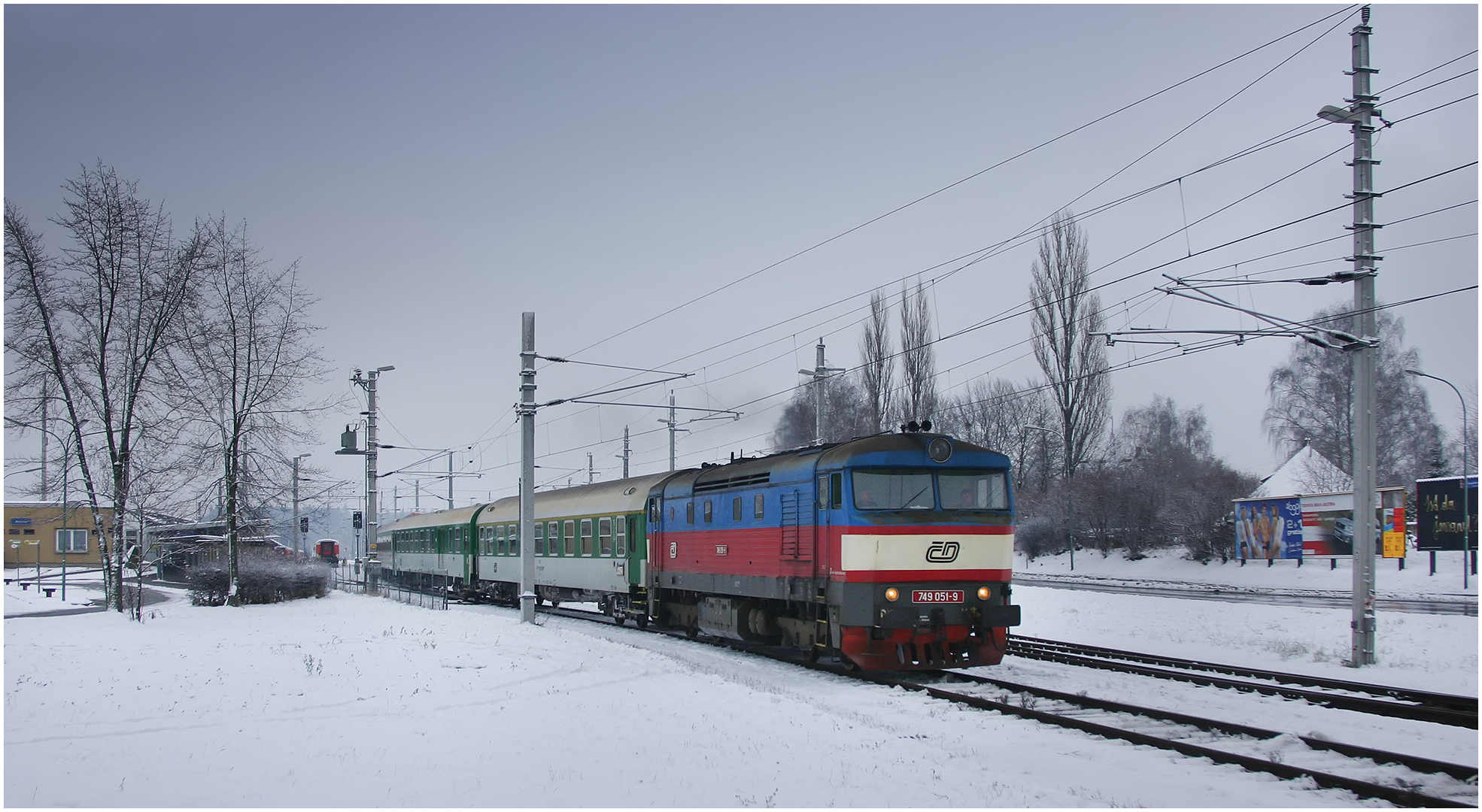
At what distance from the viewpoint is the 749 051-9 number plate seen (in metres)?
14.0

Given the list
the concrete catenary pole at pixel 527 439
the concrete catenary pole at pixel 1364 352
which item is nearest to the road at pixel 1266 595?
the concrete catenary pole at pixel 1364 352

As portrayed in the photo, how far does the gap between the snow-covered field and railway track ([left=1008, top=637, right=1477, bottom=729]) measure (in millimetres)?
362

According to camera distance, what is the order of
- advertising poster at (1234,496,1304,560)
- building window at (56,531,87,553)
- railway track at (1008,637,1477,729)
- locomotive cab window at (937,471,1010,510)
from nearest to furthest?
railway track at (1008,637,1477,729) < locomotive cab window at (937,471,1010,510) < advertising poster at (1234,496,1304,560) < building window at (56,531,87,553)

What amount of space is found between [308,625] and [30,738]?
12.9 meters

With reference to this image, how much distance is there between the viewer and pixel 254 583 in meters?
30.7

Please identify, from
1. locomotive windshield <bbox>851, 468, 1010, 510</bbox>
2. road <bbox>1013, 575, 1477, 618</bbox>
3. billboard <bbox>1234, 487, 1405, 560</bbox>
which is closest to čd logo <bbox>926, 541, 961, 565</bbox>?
locomotive windshield <bbox>851, 468, 1010, 510</bbox>

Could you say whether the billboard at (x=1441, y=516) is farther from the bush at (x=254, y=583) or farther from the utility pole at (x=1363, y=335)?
the bush at (x=254, y=583)

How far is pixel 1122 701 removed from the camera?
492 inches

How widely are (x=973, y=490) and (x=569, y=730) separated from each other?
6.88 meters

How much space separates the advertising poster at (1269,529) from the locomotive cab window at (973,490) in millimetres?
26794

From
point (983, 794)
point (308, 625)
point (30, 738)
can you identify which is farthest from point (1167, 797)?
point (308, 625)

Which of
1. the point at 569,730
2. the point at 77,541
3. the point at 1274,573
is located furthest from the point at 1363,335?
the point at 77,541

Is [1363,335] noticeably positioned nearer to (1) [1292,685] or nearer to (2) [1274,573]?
(1) [1292,685]

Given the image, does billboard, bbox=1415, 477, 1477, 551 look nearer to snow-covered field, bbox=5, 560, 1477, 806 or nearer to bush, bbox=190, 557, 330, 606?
snow-covered field, bbox=5, 560, 1477, 806
